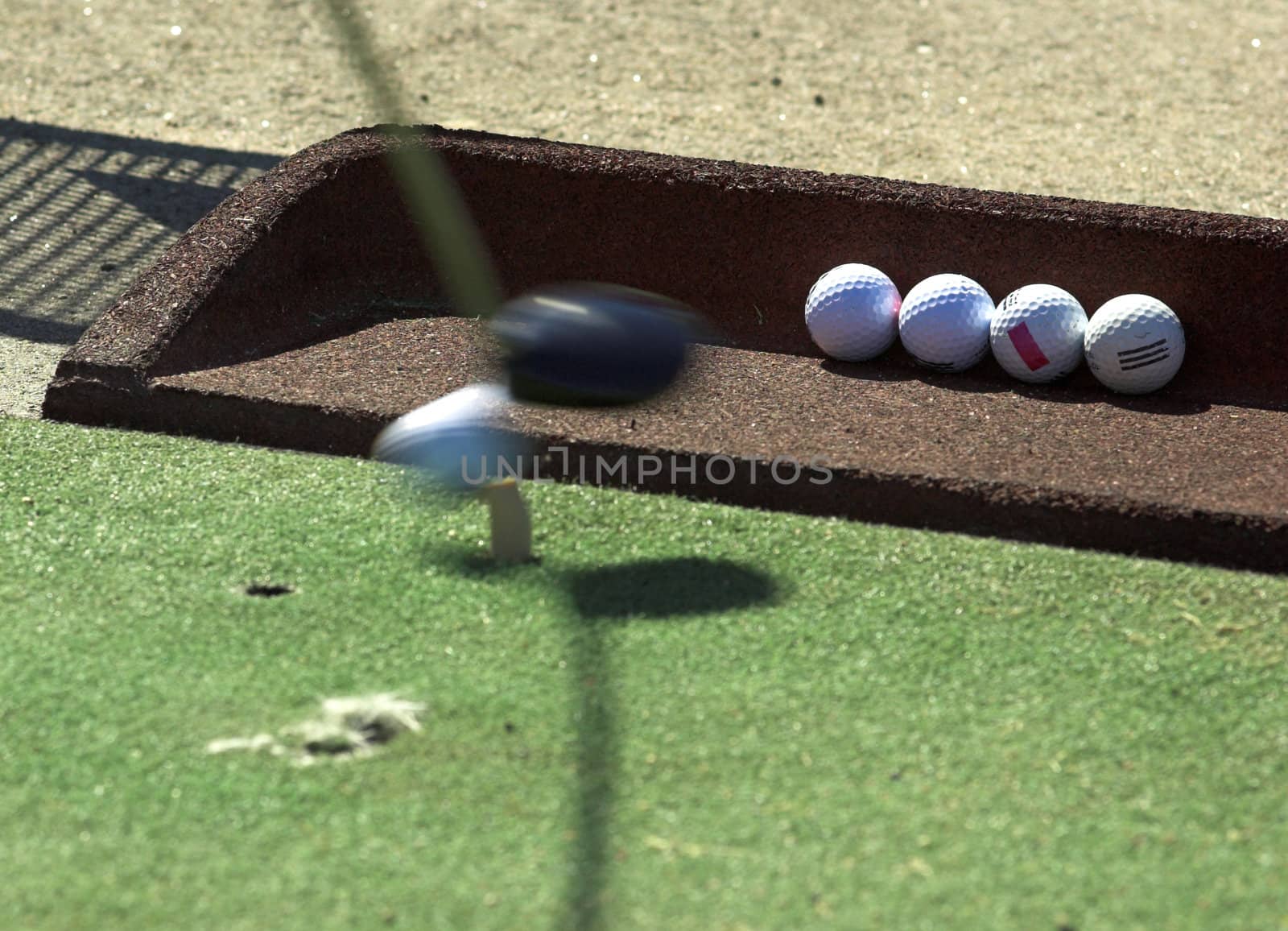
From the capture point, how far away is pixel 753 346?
18.2ft

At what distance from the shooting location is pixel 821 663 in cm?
348

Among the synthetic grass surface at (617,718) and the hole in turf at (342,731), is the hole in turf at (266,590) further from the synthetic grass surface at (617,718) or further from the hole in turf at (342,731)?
the hole in turf at (342,731)

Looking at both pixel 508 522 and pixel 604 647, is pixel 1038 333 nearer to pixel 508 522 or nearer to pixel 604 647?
pixel 508 522

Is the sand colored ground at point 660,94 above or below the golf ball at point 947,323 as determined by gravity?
above

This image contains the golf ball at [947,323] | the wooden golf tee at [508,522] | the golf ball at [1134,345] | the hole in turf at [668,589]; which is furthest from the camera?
the golf ball at [947,323]

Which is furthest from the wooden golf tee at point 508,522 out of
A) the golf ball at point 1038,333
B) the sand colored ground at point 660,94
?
the sand colored ground at point 660,94

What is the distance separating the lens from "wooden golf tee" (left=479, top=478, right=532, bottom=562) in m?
3.81

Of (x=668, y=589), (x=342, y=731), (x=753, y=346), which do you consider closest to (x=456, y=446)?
(x=668, y=589)

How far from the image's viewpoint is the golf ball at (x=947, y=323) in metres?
5.11

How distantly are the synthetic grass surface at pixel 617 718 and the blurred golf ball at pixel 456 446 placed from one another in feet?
0.41

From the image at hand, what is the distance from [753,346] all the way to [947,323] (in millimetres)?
789

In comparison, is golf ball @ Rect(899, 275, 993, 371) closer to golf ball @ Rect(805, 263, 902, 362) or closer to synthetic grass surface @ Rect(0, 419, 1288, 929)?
golf ball @ Rect(805, 263, 902, 362)

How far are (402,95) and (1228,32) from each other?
211 inches

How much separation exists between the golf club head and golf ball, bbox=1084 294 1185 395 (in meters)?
1.62
